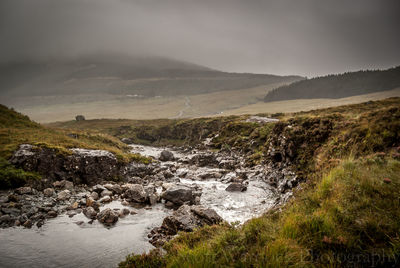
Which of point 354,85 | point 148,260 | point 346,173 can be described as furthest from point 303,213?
point 354,85

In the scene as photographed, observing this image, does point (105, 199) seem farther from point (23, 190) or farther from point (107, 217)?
point (23, 190)

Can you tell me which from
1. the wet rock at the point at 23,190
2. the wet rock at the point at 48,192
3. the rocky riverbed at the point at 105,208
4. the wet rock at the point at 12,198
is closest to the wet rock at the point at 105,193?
the rocky riverbed at the point at 105,208

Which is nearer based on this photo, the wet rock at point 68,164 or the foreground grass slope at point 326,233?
the foreground grass slope at point 326,233

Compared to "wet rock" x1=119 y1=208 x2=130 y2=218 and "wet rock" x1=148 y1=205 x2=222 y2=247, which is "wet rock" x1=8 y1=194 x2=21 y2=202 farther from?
"wet rock" x1=148 y1=205 x2=222 y2=247

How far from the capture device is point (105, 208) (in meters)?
13.5

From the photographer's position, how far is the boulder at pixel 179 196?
14.8 m

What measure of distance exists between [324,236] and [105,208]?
13.2 metres

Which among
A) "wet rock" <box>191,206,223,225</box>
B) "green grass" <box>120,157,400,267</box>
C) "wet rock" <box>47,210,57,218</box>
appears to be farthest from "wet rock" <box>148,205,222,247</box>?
"wet rock" <box>47,210,57,218</box>

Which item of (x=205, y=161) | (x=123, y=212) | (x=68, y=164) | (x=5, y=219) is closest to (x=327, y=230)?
(x=123, y=212)

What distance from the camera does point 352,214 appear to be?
17.1 feet

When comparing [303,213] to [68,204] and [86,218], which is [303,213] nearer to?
[86,218]

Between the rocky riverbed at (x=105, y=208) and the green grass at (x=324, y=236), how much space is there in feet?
13.1

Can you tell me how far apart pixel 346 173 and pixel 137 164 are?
71.3 feet

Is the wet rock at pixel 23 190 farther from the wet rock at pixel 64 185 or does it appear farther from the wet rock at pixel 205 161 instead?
the wet rock at pixel 205 161
